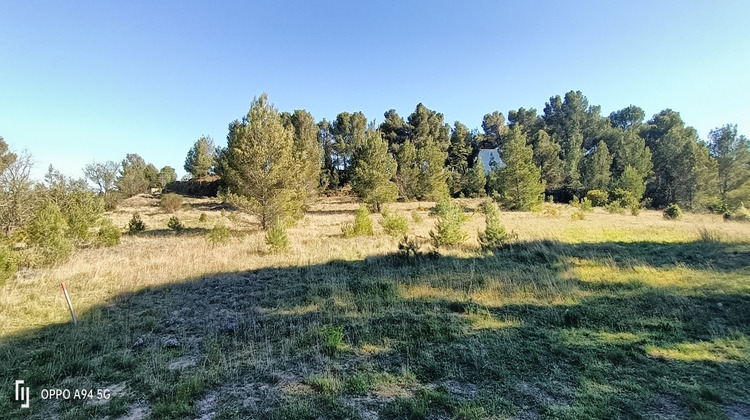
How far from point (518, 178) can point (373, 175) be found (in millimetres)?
A: 13293

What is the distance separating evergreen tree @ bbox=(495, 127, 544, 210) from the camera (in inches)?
1127

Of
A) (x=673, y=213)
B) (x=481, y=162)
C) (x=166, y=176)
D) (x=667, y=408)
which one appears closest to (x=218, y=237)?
(x=667, y=408)

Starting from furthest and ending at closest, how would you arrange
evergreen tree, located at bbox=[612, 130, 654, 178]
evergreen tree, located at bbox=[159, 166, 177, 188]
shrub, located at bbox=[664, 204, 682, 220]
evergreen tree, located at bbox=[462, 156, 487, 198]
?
evergreen tree, located at bbox=[159, 166, 177, 188], evergreen tree, located at bbox=[462, 156, 487, 198], evergreen tree, located at bbox=[612, 130, 654, 178], shrub, located at bbox=[664, 204, 682, 220]

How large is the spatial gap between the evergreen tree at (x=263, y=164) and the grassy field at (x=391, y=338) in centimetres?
691

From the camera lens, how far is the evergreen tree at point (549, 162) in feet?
144

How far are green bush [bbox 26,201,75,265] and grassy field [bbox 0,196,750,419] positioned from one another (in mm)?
968

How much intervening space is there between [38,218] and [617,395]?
15.1m

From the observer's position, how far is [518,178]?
28.9m

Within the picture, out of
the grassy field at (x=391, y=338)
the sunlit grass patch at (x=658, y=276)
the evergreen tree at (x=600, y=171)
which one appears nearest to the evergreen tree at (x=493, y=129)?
the evergreen tree at (x=600, y=171)

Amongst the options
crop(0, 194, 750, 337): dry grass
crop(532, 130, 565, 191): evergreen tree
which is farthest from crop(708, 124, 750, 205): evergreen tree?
crop(0, 194, 750, 337): dry grass

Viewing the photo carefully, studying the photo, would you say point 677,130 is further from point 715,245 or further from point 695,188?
point 715,245

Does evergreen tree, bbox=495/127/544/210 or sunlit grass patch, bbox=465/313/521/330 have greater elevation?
evergreen tree, bbox=495/127/544/210

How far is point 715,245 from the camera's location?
35.1 ft

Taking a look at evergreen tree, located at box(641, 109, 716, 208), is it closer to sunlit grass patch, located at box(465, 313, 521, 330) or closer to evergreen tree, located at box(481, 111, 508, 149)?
evergreen tree, located at box(481, 111, 508, 149)
